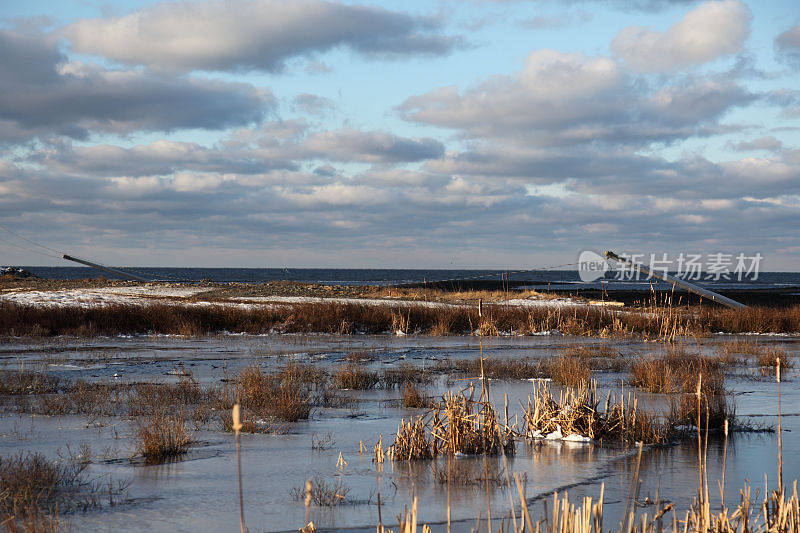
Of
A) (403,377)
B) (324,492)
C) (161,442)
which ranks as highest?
(161,442)

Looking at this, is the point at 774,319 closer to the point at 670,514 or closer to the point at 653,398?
the point at 653,398

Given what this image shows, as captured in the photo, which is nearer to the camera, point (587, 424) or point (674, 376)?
point (587, 424)

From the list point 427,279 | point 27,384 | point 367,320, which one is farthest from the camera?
point 427,279

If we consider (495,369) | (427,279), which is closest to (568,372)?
(495,369)

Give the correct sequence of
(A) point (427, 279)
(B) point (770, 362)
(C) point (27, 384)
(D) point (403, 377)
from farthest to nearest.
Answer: (A) point (427, 279) < (B) point (770, 362) < (D) point (403, 377) < (C) point (27, 384)

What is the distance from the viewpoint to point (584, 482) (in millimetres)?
6992

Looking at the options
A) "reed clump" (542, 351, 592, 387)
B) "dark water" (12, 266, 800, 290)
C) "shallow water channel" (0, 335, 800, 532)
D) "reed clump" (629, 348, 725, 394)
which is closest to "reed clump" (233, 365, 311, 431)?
"shallow water channel" (0, 335, 800, 532)

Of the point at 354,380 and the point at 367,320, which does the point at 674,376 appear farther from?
the point at 367,320

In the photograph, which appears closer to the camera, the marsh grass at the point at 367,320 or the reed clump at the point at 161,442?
the reed clump at the point at 161,442

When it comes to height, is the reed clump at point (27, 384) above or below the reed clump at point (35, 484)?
below

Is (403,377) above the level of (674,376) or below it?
below

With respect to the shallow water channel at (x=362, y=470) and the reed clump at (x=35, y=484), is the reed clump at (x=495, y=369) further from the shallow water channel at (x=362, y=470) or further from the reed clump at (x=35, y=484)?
the reed clump at (x=35, y=484)

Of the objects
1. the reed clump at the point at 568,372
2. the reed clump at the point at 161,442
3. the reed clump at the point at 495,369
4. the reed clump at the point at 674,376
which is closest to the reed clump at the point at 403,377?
the reed clump at the point at 495,369

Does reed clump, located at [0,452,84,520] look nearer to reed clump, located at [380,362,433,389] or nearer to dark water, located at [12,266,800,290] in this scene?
reed clump, located at [380,362,433,389]
